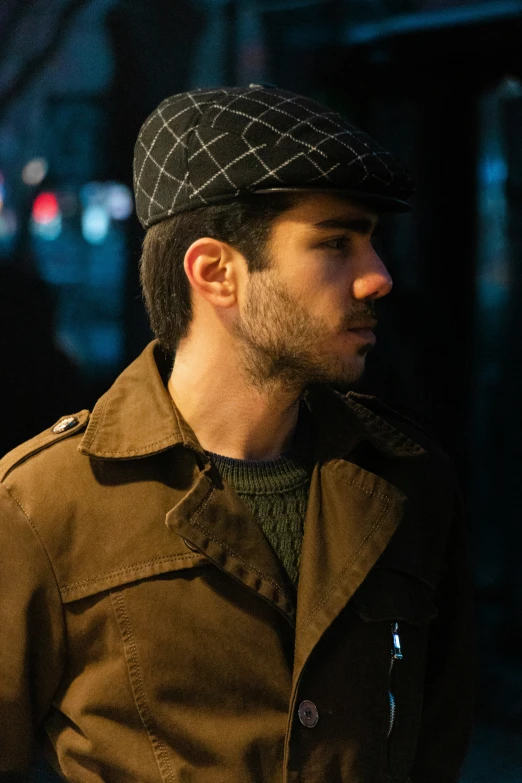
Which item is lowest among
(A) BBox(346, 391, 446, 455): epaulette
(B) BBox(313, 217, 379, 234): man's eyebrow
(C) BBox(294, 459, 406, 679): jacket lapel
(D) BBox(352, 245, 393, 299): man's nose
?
(C) BBox(294, 459, 406, 679): jacket lapel

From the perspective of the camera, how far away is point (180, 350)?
6.88 ft

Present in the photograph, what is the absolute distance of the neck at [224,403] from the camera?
6.63 ft

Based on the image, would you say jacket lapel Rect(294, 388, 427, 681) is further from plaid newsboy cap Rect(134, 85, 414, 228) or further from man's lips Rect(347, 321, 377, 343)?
plaid newsboy cap Rect(134, 85, 414, 228)

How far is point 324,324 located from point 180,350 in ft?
1.10

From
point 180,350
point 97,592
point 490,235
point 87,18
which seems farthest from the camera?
point 490,235

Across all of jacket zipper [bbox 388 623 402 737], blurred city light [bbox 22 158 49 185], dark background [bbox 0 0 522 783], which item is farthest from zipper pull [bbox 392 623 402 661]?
blurred city light [bbox 22 158 49 185]

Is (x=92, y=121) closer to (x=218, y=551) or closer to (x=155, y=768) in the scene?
(x=218, y=551)

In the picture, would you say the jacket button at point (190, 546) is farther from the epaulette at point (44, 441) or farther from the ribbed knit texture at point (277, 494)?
the epaulette at point (44, 441)

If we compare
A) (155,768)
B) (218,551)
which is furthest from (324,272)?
(155,768)

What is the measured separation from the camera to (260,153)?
185cm

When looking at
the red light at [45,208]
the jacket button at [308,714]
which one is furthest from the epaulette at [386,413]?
the red light at [45,208]

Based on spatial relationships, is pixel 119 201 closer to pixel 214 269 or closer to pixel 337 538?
pixel 214 269

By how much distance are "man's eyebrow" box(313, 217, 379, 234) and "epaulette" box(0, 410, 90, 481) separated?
0.61m

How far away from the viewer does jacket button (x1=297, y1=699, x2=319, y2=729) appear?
1886 mm
